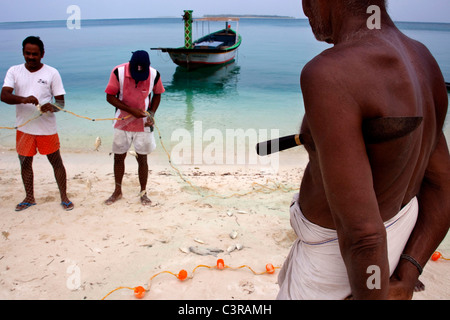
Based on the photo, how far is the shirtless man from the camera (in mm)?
899

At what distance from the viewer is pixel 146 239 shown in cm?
408

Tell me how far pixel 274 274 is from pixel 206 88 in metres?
15.1

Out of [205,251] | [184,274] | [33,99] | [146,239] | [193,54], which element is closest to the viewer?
[184,274]

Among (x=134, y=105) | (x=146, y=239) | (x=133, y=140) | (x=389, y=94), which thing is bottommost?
(x=146, y=239)

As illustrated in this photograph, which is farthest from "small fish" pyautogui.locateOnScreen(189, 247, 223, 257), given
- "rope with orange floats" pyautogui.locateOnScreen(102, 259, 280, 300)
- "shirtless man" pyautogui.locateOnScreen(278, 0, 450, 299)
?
"shirtless man" pyautogui.locateOnScreen(278, 0, 450, 299)

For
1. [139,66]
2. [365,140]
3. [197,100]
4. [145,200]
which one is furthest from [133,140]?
[197,100]

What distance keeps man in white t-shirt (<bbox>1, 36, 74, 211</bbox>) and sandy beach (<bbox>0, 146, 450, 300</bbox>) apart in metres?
0.79

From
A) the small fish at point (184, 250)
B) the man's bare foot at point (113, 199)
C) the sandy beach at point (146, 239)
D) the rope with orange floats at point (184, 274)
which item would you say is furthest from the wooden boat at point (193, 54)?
the rope with orange floats at point (184, 274)

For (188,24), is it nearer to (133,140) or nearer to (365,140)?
(133,140)

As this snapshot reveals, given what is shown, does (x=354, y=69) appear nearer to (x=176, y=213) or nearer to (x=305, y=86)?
(x=305, y=86)

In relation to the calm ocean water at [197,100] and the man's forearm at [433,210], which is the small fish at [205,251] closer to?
the man's forearm at [433,210]

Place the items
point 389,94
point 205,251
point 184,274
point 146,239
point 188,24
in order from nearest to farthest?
point 389,94, point 184,274, point 205,251, point 146,239, point 188,24

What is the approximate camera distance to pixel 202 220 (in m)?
4.56

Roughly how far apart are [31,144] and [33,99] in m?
0.61
